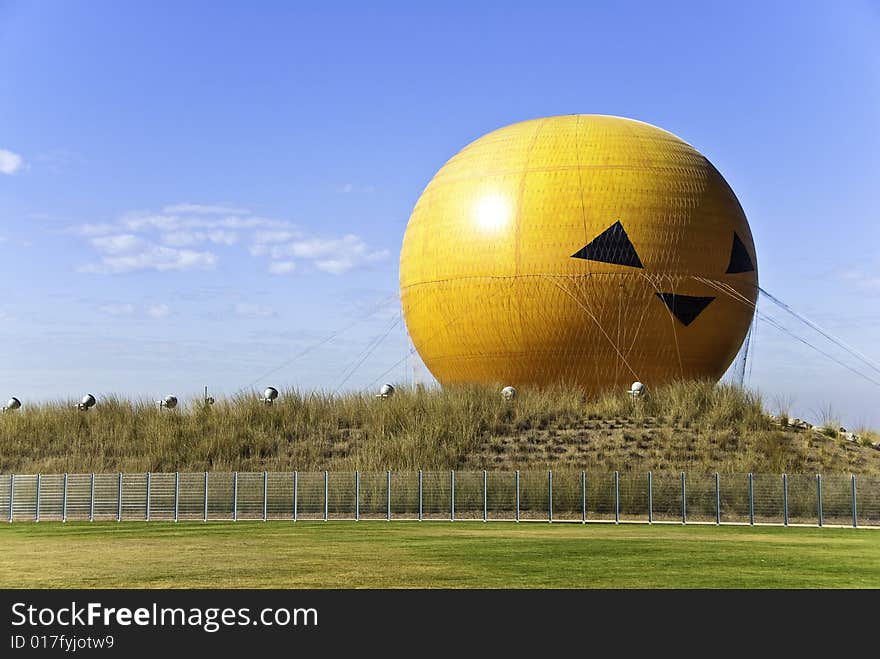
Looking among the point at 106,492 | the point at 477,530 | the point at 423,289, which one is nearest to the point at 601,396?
the point at 423,289

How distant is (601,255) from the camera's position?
3612 cm

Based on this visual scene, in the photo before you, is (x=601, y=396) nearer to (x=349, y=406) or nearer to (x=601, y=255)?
(x=601, y=255)

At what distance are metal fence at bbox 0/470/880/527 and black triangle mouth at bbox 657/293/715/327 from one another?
25.5 feet

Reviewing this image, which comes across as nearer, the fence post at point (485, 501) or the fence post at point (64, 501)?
the fence post at point (485, 501)

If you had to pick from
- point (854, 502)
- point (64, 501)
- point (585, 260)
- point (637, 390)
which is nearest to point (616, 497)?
point (854, 502)

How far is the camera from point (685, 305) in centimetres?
3688

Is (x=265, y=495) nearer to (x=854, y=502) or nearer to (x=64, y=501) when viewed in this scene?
(x=64, y=501)

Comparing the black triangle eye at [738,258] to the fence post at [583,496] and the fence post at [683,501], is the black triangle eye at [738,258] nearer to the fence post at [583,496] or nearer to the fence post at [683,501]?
the fence post at [683,501]

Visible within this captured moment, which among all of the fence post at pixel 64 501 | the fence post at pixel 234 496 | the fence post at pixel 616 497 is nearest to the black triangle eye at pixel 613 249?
the fence post at pixel 616 497

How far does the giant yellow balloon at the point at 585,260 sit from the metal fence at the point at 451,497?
7165 millimetres

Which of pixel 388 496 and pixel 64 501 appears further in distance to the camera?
pixel 64 501

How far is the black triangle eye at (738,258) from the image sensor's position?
38.1 metres

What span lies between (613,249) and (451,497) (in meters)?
10.2

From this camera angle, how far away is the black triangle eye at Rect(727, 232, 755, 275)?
38.1m
